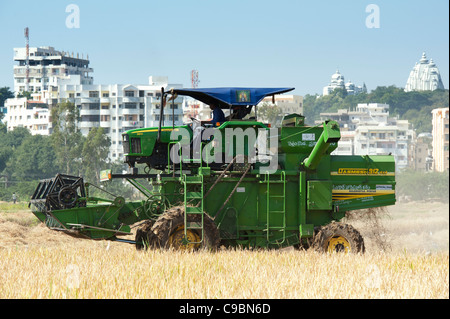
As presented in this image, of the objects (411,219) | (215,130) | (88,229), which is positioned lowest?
(411,219)

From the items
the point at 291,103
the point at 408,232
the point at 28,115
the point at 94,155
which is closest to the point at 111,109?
the point at 28,115

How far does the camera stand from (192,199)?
1530cm

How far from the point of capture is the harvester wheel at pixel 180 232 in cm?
1485

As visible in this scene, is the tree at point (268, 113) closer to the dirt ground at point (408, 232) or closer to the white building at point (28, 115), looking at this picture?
the dirt ground at point (408, 232)

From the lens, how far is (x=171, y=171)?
1555cm

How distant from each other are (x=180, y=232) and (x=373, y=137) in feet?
288

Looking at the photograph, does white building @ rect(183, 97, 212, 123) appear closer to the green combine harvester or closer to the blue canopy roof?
the blue canopy roof

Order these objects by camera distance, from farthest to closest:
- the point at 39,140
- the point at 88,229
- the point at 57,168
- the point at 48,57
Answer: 1. the point at 48,57
2. the point at 39,140
3. the point at 57,168
4. the point at 88,229

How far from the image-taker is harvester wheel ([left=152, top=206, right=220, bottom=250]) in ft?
48.7

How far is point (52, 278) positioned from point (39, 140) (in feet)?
205

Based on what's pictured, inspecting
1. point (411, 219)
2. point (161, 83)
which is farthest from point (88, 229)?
point (161, 83)

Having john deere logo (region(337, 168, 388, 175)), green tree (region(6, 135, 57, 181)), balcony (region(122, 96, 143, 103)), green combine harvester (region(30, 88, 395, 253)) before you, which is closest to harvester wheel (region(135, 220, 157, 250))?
green combine harvester (region(30, 88, 395, 253))

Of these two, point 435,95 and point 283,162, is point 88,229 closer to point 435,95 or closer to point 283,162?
point 283,162

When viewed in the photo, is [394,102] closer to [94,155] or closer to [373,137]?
[373,137]
